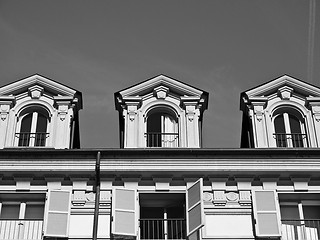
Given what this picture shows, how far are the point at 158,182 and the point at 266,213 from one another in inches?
138

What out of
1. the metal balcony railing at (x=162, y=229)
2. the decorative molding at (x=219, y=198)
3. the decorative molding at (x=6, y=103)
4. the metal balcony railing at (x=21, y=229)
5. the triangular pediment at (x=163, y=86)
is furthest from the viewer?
the triangular pediment at (x=163, y=86)

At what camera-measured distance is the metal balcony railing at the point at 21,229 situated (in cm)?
2005

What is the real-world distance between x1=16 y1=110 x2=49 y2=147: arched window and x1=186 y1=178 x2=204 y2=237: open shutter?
5.34 metres

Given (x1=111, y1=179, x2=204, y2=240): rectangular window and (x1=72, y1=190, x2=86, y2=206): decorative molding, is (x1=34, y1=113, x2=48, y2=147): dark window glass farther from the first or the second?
(x1=111, y1=179, x2=204, y2=240): rectangular window

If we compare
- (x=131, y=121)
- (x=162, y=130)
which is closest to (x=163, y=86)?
(x=162, y=130)

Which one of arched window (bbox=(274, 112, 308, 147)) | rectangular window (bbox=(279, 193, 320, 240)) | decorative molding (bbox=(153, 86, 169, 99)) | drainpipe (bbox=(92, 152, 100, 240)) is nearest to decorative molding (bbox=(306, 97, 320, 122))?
arched window (bbox=(274, 112, 308, 147))

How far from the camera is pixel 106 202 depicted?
20609 mm

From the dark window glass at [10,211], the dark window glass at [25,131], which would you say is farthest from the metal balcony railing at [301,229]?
the dark window glass at [25,131]

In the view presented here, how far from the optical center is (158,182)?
21.0 meters

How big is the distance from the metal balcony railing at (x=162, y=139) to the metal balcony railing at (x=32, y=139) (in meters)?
3.47

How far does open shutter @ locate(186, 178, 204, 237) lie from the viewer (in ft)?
65.1

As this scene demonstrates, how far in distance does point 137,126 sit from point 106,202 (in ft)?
10.5

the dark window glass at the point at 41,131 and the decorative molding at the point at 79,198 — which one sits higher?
the dark window glass at the point at 41,131

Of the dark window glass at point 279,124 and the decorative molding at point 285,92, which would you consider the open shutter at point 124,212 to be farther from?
the decorative molding at point 285,92
